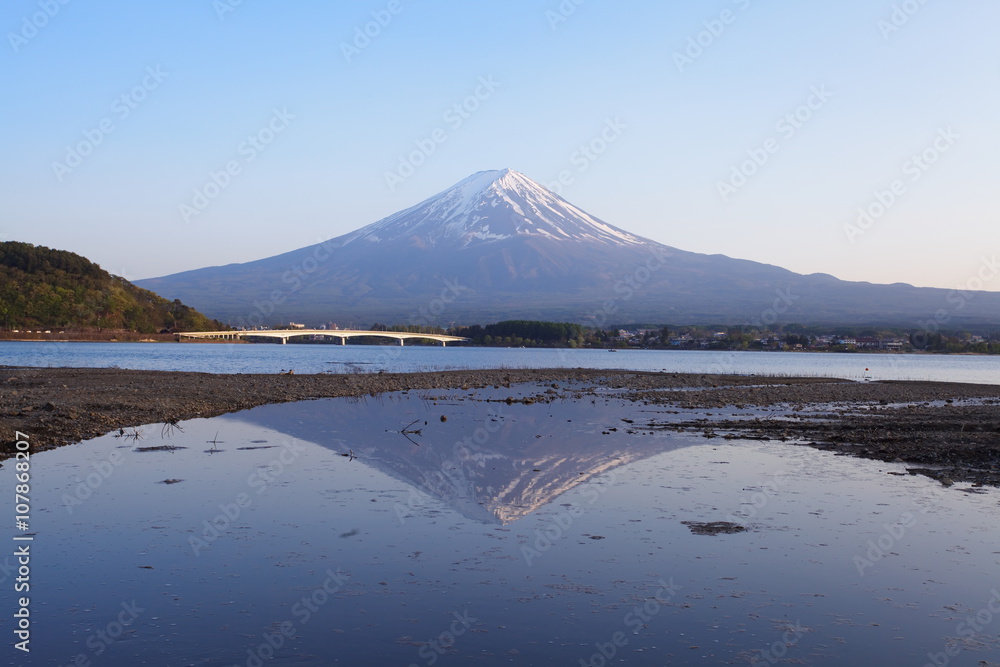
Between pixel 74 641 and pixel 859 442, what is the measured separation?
14.8 meters

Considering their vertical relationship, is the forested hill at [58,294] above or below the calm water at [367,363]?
above

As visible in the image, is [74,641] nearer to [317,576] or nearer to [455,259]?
[317,576]

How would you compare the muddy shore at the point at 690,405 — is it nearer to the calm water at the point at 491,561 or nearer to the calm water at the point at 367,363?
A: the calm water at the point at 491,561

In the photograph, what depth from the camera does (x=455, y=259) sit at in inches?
7480

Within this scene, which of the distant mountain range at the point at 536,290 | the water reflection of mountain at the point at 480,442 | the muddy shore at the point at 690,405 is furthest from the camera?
the distant mountain range at the point at 536,290

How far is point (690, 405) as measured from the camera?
25.3 meters

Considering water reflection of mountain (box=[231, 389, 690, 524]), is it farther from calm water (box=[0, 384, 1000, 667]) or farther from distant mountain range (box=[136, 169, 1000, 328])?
distant mountain range (box=[136, 169, 1000, 328])

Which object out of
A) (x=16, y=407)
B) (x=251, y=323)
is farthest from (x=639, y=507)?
(x=251, y=323)

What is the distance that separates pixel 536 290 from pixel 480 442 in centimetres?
16046

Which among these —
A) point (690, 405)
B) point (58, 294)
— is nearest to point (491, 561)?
point (690, 405)

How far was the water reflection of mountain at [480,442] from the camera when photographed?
11.2 metres

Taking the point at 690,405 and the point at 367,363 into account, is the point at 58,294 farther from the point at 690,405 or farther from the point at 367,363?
the point at 690,405

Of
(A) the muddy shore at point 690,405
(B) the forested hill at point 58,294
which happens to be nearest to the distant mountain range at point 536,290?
(B) the forested hill at point 58,294

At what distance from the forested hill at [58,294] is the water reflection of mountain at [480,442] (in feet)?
221
